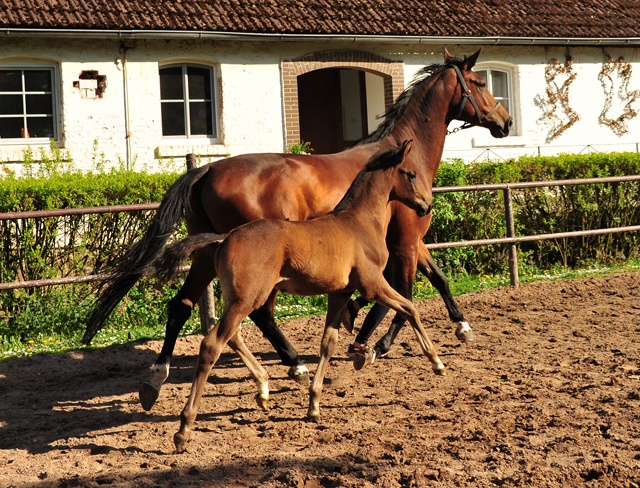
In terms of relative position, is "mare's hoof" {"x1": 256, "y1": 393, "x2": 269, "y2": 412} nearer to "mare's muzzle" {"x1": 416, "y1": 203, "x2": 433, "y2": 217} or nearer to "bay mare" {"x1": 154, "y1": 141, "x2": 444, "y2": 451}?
"bay mare" {"x1": 154, "y1": 141, "x2": 444, "y2": 451}

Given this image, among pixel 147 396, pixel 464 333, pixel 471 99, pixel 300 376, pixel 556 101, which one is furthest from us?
pixel 556 101

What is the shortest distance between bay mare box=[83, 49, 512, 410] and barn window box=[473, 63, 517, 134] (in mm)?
9456

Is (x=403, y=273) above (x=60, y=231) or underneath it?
underneath

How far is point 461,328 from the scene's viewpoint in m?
6.26

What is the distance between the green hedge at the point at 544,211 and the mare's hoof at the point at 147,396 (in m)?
5.27

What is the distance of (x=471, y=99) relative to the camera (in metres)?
6.67

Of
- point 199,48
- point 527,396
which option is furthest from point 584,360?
point 199,48

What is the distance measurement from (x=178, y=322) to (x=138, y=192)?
2785 millimetres

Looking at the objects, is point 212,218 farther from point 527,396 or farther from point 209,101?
point 209,101

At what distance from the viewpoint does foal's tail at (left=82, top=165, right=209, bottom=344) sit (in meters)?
5.19

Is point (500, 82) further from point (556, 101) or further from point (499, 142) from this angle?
point (499, 142)

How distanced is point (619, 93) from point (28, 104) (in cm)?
1217

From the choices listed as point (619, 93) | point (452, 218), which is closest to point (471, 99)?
point (452, 218)

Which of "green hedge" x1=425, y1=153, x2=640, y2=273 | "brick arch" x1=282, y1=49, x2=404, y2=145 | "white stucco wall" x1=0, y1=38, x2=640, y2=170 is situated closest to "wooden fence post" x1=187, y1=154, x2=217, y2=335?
"green hedge" x1=425, y1=153, x2=640, y2=273
